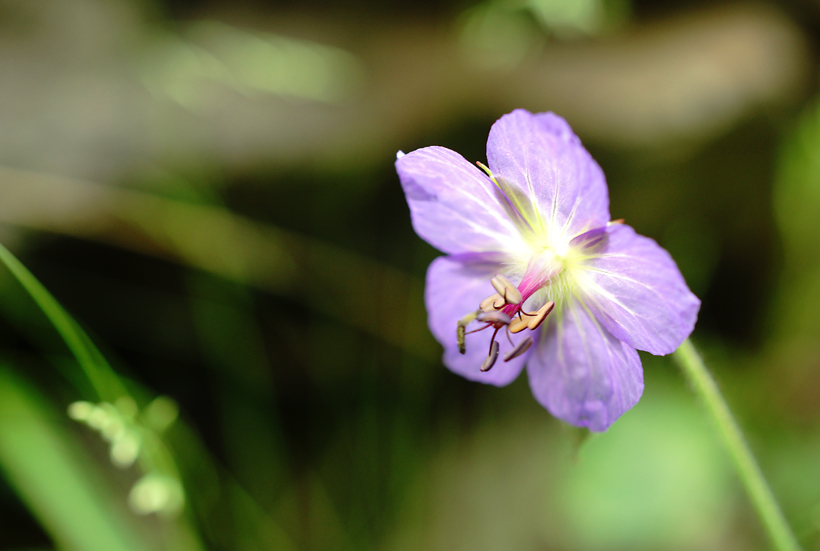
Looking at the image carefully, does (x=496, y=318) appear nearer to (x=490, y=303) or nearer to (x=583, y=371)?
(x=490, y=303)

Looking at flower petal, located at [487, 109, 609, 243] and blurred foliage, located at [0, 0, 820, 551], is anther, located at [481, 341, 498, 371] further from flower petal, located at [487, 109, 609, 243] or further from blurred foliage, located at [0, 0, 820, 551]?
blurred foliage, located at [0, 0, 820, 551]

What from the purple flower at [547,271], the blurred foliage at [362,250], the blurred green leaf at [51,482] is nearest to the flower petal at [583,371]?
the purple flower at [547,271]

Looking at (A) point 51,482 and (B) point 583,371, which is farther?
(A) point 51,482

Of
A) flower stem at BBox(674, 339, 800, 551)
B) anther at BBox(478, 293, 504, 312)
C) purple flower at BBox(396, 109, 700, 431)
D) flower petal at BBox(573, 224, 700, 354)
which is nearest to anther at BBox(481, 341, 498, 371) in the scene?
purple flower at BBox(396, 109, 700, 431)

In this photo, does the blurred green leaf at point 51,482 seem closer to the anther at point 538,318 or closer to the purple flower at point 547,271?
the purple flower at point 547,271

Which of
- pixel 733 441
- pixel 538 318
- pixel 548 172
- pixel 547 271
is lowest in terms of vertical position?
pixel 733 441

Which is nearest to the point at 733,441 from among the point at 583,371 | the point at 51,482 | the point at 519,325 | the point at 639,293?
the point at 583,371

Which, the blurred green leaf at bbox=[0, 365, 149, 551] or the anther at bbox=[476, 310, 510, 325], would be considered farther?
the blurred green leaf at bbox=[0, 365, 149, 551]
